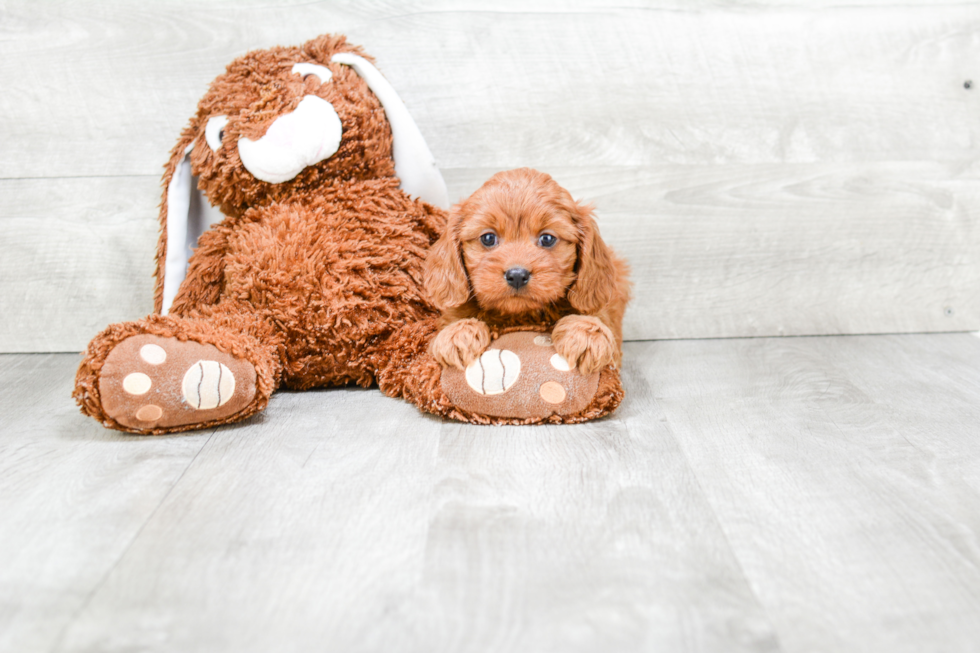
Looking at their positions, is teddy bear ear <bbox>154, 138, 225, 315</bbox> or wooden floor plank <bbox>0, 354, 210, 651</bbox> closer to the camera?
wooden floor plank <bbox>0, 354, 210, 651</bbox>

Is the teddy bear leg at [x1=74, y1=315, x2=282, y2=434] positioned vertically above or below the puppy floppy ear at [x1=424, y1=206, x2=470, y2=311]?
below

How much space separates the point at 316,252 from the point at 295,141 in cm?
19

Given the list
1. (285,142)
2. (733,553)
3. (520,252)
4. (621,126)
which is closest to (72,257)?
(285,142)

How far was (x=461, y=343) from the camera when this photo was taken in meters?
1.22

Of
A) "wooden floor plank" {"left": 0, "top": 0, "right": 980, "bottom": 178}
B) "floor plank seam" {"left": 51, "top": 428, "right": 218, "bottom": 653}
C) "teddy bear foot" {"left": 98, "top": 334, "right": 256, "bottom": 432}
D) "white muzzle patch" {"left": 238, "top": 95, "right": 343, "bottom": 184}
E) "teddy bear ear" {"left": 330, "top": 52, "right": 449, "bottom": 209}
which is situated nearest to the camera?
"floor plank seam" {"left": 51, "top": 428, "right": 218, "bottom": 653}

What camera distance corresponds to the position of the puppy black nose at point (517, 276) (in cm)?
116

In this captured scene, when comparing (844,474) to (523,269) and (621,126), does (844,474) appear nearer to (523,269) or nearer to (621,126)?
(523,269)

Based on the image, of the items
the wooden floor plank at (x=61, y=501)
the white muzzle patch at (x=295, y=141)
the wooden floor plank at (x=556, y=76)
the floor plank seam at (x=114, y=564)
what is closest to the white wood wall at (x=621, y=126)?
the wooden floor plank at (x=556, y=76)

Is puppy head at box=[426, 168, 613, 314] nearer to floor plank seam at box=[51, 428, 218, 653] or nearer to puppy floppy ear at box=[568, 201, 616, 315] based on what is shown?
puppy floppy ear at box=[568, 201, 616, 315]

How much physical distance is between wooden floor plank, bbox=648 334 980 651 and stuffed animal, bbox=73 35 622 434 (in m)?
0.26

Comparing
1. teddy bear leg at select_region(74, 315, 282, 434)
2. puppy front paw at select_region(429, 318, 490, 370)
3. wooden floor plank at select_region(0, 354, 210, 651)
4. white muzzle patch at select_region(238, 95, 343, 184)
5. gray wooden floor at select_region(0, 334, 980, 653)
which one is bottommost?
wooden floor plank at select_region(0, 354, 210, 651)

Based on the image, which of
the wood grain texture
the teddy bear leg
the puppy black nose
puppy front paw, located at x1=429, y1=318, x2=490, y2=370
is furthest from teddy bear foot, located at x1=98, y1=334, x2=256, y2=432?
the wood grain texture

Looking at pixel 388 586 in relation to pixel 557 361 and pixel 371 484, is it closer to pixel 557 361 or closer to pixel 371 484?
pixel 371 484

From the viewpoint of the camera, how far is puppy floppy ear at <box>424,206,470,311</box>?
4.07 ft
